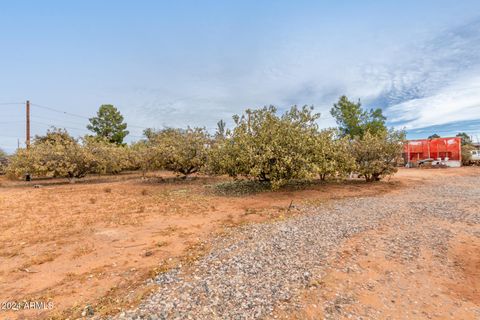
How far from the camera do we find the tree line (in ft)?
35.3

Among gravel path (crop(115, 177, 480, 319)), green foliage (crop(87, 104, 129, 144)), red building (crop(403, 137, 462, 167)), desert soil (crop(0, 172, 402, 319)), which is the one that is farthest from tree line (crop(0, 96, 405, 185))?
green foliage (crop(87, 104, 129, 144))

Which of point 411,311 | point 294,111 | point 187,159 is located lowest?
point 411,311

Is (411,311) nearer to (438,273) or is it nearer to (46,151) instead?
(438,273)

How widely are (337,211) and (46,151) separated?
18308 millimetres

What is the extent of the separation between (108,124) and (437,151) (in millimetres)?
38355

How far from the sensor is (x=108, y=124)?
→ 3356 cm

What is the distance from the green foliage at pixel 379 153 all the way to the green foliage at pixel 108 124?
101 ft

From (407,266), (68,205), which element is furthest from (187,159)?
(407,266)

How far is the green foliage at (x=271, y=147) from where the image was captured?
34.5 ft

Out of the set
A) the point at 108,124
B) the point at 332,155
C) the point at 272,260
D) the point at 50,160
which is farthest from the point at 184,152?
the point at 108,124

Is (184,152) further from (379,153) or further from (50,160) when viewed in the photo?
(379,153)

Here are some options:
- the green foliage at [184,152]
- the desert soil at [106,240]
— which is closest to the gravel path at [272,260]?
the desert soil at [106,240]

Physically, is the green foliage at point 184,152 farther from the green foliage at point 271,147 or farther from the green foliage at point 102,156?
the green foliage at point 102,156

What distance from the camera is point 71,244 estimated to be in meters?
5.39
